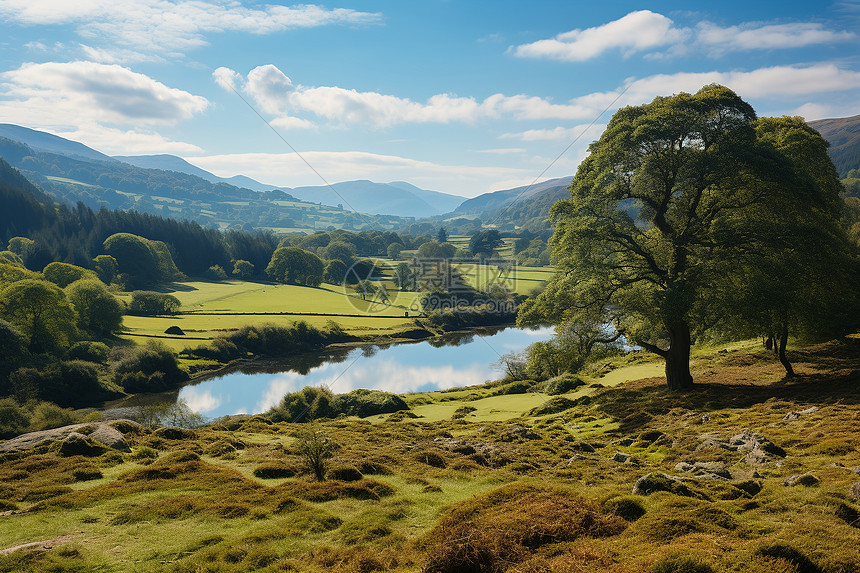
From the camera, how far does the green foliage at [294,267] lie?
12700 centimetres

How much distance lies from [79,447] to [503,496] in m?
16.5

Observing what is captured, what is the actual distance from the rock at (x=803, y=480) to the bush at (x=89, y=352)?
59.6 meters

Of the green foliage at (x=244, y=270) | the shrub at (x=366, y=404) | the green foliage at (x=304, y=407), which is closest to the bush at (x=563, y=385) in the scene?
the shrub at (x=366, y=404)

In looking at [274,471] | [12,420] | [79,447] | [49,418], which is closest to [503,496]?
[274,471]

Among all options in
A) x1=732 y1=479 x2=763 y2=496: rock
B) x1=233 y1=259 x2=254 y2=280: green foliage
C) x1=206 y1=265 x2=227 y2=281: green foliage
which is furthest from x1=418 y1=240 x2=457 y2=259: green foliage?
x1=732 y1=479 x2=763 y2=496: rock

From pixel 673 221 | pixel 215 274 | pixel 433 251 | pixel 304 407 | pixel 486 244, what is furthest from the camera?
pixel 486 244

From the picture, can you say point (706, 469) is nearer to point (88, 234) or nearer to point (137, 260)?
point (137, 260)

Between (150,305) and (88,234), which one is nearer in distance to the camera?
(150,305)

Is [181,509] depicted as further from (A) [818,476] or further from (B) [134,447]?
(A) [818,476]

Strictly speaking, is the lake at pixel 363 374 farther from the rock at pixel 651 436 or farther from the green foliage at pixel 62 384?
the rock at pixel 651 436

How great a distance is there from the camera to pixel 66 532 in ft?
34.4

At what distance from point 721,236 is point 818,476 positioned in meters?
11.8

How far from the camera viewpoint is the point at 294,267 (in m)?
127

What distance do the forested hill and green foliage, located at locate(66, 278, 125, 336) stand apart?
5422 cm
